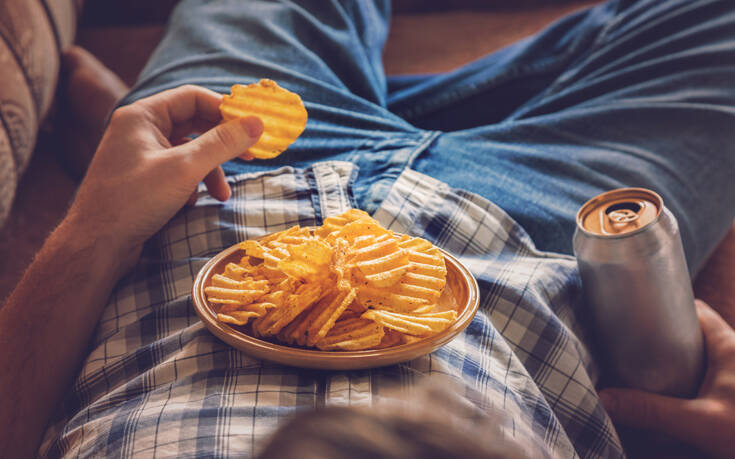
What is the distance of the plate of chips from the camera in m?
0.47

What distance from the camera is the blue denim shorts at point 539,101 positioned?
0.83 meters

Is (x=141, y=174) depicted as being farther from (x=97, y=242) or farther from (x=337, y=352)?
(x=337, y=352)

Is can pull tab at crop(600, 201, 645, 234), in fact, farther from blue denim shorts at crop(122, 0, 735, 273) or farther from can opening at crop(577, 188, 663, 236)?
blue denim shorts at crop(122, 0, 735, 273)

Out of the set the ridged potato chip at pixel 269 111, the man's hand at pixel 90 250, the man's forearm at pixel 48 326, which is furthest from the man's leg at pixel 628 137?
the man's forearm at pixel 48 326

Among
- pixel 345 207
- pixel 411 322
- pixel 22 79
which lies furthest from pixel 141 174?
pixel 22 79

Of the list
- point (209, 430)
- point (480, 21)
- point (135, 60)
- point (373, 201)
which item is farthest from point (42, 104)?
point (480, 21)

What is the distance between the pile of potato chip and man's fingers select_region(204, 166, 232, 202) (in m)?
0.22

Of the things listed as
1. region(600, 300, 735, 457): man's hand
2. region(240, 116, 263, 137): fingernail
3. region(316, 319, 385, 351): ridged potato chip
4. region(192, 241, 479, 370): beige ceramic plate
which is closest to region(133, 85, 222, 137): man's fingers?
region(240, 116, 263, 137): fingernail

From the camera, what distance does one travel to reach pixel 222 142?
0.66 meters

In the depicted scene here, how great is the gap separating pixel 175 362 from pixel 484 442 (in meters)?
0.40

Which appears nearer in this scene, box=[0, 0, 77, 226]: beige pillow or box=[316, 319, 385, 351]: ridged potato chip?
box=[316, 319, 385, 351]: ridged potato chip

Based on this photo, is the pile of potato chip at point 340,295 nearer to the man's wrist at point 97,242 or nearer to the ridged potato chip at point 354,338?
the ridged potato chip at point 354,338

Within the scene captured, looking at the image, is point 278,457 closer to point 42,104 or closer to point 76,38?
point 42,104

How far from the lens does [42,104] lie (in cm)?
107
